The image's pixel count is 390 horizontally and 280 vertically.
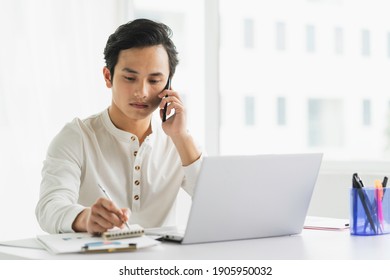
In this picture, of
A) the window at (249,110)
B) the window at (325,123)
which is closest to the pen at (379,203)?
the window at (325,123)

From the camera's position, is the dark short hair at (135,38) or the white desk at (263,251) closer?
the white desk at (263,251)

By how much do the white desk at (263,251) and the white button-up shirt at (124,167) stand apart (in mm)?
545

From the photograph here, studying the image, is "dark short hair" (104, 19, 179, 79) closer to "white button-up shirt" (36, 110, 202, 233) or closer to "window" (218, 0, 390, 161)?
"white button-up shirt" (36, 110, 202, 233)

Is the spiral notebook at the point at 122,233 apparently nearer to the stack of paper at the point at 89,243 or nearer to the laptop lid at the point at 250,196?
the stack of paper at the point at 89,243

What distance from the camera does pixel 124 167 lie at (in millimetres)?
2191

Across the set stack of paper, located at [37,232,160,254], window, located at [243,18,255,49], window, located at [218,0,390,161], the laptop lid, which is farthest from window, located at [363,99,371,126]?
stack of paper, located at [37,232,160,254]

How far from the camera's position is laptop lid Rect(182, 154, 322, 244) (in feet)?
5.18

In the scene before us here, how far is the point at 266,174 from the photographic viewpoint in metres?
1.66

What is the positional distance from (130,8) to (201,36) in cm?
44

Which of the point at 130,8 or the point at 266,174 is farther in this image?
the point at 130,8

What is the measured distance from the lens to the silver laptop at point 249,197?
1.58 m
